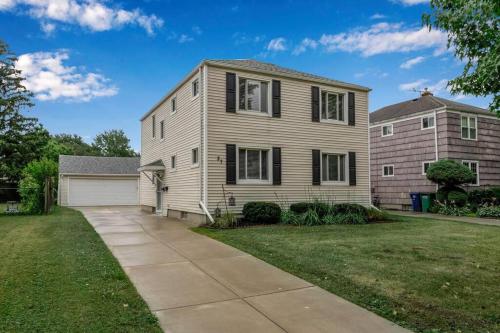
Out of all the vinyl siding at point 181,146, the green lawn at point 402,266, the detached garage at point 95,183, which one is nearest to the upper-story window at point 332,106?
the vinyl siding at point 181,146

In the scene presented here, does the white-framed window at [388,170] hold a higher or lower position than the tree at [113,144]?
lower

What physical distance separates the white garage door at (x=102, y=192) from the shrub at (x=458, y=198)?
21214mm

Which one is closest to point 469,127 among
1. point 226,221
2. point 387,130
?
point 387,130

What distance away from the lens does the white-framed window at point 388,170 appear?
21.3 m

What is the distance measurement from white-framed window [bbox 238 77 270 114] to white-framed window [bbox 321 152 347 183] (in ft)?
10.6

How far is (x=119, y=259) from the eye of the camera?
679 centimetres

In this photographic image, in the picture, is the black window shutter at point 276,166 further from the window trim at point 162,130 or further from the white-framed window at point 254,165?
the window trim at point 162,130

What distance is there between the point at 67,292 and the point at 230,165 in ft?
26.5

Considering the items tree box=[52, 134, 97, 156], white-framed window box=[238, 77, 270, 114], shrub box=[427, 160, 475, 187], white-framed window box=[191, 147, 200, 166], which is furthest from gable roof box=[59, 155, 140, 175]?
tree box=[52, 134, 97, 156]

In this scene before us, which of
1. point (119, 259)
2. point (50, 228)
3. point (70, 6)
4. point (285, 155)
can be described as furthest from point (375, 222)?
point (70, 6)

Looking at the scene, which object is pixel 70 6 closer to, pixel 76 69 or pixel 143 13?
pixel 143 13

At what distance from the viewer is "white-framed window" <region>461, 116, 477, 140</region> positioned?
62.0 ft

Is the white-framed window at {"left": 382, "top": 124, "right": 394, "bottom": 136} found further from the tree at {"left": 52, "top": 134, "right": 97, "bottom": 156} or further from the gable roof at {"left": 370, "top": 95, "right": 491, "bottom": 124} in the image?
the tree at {"left": 52, "top": 134, "right": 97, "bottom": 156}

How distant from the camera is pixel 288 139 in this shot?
13.6m
